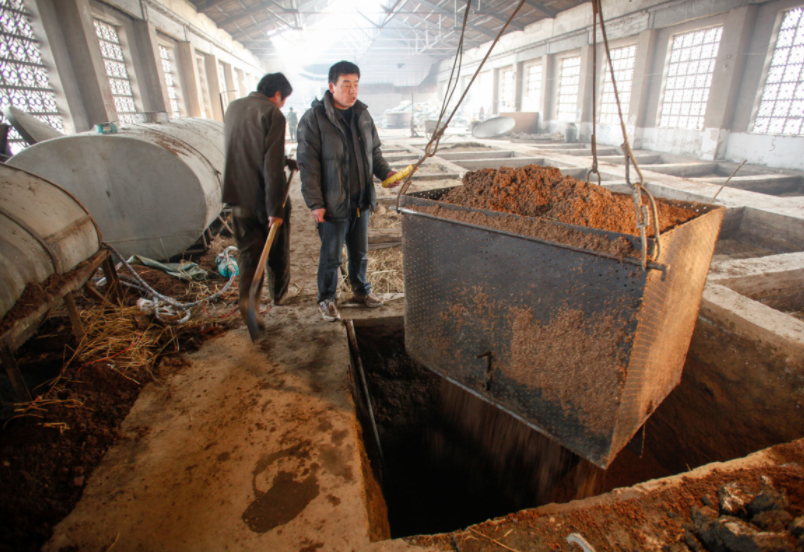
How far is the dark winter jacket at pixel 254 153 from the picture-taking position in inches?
112

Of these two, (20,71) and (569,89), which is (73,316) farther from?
(569,89)

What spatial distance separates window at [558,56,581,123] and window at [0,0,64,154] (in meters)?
15.4

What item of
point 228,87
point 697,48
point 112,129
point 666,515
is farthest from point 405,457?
point 228,87

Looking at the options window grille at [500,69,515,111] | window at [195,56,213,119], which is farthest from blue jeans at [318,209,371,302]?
window grille at [500,69,515,111]

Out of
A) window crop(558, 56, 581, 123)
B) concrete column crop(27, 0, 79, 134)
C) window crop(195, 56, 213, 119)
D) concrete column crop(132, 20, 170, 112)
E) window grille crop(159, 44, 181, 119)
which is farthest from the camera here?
window crop(195, 56, 213, 119)

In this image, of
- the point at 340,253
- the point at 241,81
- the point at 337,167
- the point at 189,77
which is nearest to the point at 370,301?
the point at 340,253

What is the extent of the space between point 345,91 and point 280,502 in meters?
2.41

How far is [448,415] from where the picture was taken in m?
3.07

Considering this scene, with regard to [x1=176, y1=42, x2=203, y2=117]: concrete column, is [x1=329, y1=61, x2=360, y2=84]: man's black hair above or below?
below

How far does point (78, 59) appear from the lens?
24.1 ft

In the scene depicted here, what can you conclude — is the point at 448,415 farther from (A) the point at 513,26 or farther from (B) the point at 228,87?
(B) the point at 228,87

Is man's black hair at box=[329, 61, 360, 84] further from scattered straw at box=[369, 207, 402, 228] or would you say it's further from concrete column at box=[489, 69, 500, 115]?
concrete column at box=[489, 69, 500, 115]

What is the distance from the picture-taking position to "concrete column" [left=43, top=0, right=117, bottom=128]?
6.96 meters

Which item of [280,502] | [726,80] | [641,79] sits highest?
[641,79]
